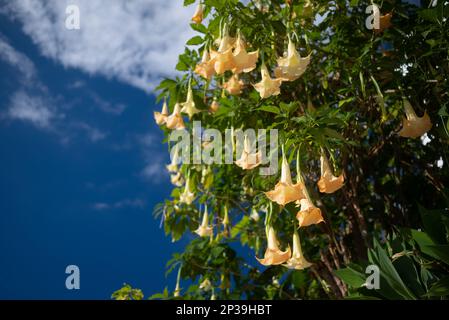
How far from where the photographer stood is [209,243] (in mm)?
2578

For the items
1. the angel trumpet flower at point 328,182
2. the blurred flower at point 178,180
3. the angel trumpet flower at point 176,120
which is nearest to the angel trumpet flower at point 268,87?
the angel trumpet flower at point 328,182

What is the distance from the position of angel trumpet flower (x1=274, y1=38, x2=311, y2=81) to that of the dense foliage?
0.10 m

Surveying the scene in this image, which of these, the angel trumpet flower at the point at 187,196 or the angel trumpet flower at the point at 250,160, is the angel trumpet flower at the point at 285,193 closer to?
the angel trumpet flower at the point at 250,160

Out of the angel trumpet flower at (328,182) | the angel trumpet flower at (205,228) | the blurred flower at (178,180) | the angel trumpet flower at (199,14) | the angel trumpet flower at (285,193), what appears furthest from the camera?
the blurred flower at (178,180)

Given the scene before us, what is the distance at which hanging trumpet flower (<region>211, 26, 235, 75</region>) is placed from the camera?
5.53 feet

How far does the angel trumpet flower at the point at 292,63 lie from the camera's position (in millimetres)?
1722

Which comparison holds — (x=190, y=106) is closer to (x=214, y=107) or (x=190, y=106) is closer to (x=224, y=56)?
(x=214, y=107)

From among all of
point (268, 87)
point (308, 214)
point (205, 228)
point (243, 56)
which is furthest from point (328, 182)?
point (205, 228)

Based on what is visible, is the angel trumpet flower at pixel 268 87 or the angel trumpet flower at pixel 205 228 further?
the angel trumpet flower at pixel 205 228

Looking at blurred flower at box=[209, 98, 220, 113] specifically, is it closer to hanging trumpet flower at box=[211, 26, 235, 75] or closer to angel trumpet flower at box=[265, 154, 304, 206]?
hanging trumpet flower at box=[211, 26, 235, 75]

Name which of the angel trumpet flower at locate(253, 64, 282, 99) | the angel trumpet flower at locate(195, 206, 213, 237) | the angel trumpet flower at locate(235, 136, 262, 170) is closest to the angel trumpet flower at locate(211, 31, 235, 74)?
the angel trumpet flower at locate(253, 64, 282, 99)

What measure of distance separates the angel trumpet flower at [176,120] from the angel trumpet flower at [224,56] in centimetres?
53

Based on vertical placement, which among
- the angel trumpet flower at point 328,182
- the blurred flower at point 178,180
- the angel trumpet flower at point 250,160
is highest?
the blurred flower at point 178,180
